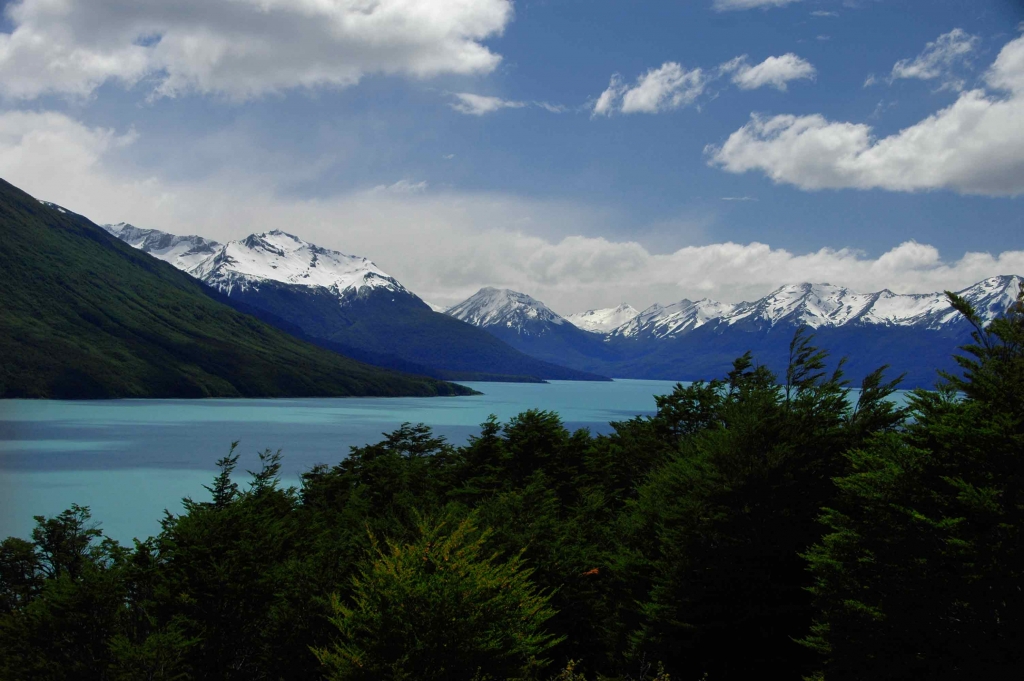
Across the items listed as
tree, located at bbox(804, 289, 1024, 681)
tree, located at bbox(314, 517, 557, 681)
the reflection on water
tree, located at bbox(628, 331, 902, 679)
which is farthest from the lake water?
tree, located at bbox(804, 289, 1024, 681)

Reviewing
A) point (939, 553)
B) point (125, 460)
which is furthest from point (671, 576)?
point (125, 460)

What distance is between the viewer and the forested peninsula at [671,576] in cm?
1939

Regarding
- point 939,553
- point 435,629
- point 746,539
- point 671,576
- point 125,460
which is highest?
point 939,553

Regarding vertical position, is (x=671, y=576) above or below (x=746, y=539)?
below

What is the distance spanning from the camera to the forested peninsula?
19.4 meters

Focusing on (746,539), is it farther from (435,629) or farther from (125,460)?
(125,460)

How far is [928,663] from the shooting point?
19.3m

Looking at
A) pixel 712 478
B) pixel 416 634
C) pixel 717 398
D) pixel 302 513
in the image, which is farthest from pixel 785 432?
pixel 302 513

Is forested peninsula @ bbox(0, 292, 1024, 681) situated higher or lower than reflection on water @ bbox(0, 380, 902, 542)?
higher

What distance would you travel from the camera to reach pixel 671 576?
29312 mm

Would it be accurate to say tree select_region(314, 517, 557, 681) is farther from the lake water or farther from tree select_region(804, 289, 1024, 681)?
the lake water

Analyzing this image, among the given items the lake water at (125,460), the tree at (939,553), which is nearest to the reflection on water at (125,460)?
the lake water at (125,460)

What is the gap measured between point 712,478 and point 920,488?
10.3 m

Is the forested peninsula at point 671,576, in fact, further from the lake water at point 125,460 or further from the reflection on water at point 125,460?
the reflection on water at point 125,460
